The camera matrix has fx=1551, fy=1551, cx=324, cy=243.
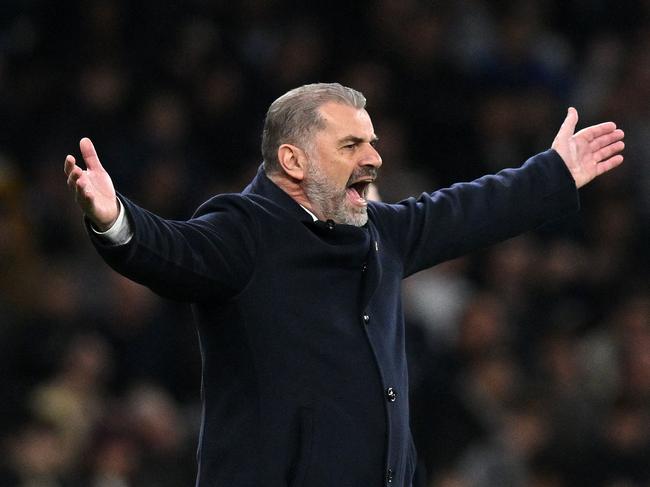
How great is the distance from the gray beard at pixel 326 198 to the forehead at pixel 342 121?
0.29 ft

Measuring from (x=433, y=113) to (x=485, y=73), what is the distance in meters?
0.59

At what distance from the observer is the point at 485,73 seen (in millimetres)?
8430

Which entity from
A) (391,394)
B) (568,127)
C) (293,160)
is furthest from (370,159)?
(568,127)

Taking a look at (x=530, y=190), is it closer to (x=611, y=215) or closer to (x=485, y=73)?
(x=611, y=215)

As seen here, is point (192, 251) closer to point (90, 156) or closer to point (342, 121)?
point (90, 156)

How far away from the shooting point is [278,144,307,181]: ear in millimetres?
3463

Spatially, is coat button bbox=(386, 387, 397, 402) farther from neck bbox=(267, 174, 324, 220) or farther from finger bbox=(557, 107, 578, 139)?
finger bbox=(557, 107, 578, 139)

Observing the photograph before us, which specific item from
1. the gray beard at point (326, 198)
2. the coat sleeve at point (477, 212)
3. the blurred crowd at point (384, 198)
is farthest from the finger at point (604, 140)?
the blurred crowd at point (384, 198)

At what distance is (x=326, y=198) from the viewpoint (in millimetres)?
3445

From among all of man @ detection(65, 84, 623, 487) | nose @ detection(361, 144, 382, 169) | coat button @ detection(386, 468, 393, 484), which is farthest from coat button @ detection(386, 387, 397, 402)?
nose @ detection(361, 144, 382, 169)

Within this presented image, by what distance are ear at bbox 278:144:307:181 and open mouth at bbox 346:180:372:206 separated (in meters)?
0.11

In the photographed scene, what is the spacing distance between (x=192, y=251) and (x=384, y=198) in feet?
14.1

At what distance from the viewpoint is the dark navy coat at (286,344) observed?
3.24 m

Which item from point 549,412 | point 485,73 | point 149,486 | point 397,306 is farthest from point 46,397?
point 485,73
